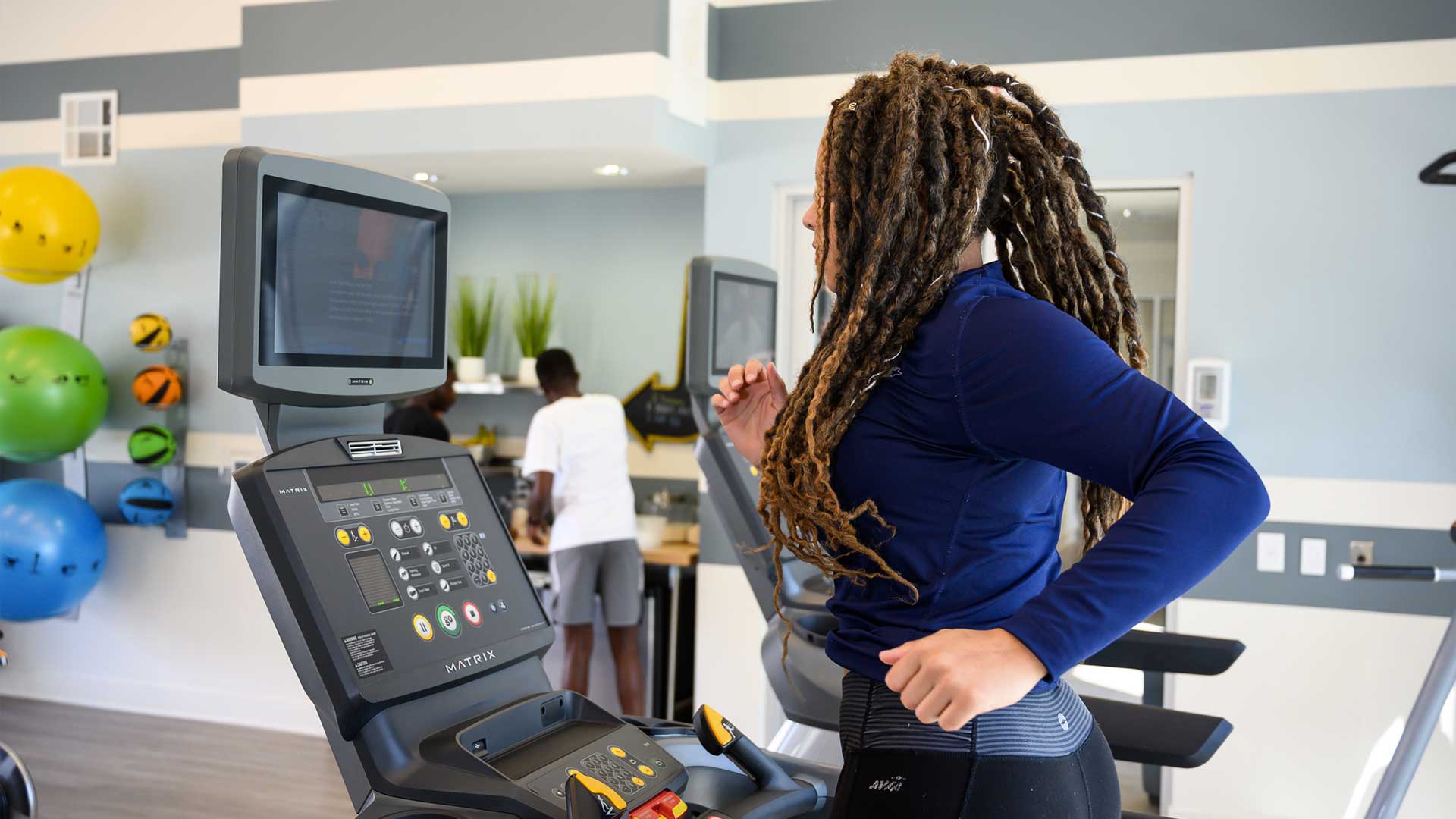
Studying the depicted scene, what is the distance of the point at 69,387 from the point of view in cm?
411

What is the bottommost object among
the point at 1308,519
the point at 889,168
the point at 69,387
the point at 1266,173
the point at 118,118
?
the point at 1308,519

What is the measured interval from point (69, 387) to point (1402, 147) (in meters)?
4.44

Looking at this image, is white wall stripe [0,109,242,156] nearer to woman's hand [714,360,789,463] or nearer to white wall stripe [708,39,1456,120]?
white wall stripe [708,39,1456,120]

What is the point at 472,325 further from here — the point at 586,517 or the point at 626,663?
the point at 626,663

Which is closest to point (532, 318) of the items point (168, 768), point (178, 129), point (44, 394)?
point (178, 129)

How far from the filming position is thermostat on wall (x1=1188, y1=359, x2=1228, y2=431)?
332 centimetres

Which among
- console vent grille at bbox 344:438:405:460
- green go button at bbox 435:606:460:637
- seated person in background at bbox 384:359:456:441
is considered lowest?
green go button at bbox 435:606:460:637

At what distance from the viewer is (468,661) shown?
1266 millimetres

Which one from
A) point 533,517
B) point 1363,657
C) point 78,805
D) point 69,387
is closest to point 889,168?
point 1363,657

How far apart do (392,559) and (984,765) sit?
0.67 metres

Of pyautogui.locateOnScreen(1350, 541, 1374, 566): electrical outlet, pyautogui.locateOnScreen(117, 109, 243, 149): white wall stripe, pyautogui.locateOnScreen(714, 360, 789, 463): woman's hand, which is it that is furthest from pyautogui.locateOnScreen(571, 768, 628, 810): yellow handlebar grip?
pyautogui.locateOnScreen(117, 109, 243, 149): white wall stripe

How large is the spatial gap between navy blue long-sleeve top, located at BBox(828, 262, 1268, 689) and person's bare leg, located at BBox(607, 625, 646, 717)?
2972 mm

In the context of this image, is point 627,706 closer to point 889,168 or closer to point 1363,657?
point 1363,657

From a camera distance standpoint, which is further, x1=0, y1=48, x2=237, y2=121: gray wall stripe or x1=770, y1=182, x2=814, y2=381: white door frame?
x1=0, y1=48, x2=237, y2=121: gray wall stripe
